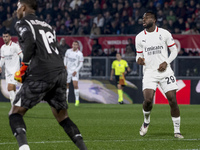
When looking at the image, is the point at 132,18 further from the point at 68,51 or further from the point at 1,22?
the point at 1,22

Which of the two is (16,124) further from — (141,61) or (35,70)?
(141,61)

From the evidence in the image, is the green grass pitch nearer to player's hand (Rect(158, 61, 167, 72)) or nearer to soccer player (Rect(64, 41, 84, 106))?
player's hand (Rect(158, 61, 167, 72))

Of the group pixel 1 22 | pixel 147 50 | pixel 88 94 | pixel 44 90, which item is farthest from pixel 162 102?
pixel 44 90

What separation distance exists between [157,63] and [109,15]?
14.8 metres

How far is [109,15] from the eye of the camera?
2366 centimetres

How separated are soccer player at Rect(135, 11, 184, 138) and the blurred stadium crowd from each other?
1195 cm

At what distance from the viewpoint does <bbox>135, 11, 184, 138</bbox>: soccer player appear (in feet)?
29.3

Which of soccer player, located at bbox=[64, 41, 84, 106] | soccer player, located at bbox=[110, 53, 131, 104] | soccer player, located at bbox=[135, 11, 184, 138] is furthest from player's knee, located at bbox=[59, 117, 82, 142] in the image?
soccer player, located at bbox=[110, 53, 131, 104]

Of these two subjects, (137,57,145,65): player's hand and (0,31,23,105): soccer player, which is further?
(0,31,23,105): soccer player

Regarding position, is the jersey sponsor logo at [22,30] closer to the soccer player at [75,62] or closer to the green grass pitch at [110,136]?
the green grass pitch at [110,136]

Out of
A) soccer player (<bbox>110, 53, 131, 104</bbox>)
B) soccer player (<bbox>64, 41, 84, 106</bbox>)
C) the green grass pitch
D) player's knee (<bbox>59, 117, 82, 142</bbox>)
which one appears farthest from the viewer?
soccer player (<bbox>110, 53, 131, 104</bbox>)

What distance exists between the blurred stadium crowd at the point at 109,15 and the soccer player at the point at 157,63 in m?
11.9

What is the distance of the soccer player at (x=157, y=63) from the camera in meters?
8.95

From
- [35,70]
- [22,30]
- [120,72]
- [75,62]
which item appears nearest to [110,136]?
[35,70]
